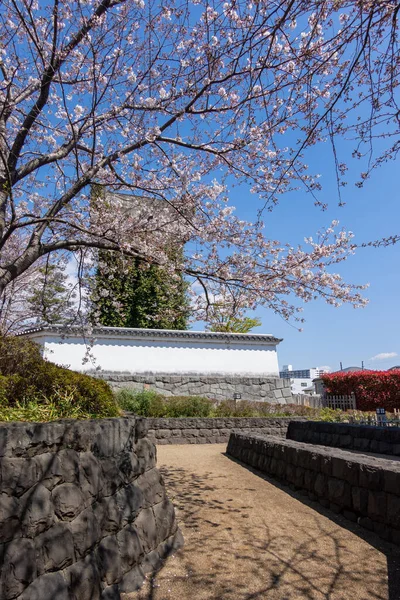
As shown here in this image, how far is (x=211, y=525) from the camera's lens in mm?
4957

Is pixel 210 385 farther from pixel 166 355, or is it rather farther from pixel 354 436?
pixel 354 436

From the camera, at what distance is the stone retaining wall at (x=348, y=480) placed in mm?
4307

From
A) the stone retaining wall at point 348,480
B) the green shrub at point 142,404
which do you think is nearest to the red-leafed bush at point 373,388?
the green shrub at point 142,404

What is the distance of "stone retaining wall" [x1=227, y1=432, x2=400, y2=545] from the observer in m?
4.31

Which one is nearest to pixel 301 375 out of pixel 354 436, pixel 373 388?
pixel 373 388

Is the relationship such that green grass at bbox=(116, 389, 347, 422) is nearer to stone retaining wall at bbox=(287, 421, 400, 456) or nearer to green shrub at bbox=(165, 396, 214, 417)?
green shrub at bbox=(165, 396, 214, 417)

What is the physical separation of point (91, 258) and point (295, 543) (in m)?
6.06

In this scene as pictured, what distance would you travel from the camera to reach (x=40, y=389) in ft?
13.4

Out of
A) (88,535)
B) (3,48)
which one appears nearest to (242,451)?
(88,535)

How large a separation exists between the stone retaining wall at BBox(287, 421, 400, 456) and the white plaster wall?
4305 mm

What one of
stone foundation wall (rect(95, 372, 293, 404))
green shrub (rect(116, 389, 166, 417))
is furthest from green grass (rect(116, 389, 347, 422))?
stone foundation wall (rect(95, 372, 293, 404))

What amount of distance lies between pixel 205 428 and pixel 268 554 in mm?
8065

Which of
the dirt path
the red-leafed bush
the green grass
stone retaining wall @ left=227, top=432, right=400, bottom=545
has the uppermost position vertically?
the red-leafed bush

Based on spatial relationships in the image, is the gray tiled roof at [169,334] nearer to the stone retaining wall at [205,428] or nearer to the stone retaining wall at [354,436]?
the stone retaining wall at [205,428]
